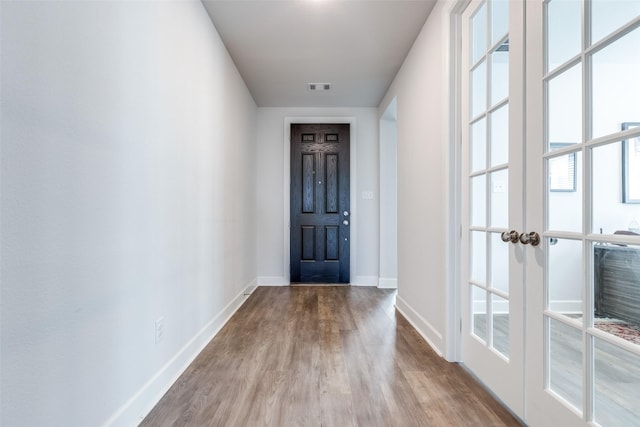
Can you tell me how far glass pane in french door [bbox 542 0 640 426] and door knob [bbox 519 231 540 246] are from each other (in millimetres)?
33

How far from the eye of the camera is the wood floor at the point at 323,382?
1.43m

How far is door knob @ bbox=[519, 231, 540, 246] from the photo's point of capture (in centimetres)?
130

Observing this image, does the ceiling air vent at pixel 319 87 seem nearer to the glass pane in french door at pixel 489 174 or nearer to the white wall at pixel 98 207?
the white wall at pixel 98 207

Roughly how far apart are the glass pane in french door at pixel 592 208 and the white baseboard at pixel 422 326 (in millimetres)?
911

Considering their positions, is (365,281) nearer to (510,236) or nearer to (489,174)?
(489,174)

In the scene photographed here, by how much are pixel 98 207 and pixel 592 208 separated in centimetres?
173

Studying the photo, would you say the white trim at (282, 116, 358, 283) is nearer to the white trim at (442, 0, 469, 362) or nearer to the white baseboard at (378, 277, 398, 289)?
the white baseboard at (378, 277, 398, 289)

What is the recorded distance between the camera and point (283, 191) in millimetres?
4422

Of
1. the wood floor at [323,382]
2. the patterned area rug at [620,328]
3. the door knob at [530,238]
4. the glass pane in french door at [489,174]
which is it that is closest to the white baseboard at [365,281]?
the wood floor at [323,382]

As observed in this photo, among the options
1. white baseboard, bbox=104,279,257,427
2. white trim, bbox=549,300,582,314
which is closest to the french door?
white trim, bbox=549,300,582,314

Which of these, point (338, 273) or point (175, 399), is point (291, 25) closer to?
point (175, 399)

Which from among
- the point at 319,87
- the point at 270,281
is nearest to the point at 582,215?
the point at 319,87

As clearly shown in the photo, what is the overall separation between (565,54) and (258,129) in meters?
3.74

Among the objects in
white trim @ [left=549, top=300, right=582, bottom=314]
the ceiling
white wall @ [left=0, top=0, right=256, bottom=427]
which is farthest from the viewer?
the ceiling
